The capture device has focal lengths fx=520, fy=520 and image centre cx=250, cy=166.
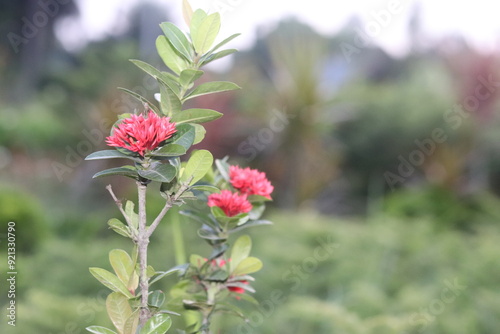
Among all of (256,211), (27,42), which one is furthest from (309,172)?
(27,42)

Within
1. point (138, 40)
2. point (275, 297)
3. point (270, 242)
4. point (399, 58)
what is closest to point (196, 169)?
point (275, 297)

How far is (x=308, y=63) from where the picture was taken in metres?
5.91

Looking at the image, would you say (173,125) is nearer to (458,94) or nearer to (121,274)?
(121,274)

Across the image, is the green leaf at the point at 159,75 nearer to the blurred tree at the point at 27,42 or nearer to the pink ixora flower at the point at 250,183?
the pink ixora flower at the point at 250,183

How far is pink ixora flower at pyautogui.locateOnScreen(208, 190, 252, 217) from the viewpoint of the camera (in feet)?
2.27

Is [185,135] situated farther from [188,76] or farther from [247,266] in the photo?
[247,266]

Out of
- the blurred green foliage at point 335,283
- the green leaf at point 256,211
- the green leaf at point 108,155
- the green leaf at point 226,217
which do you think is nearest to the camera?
the green leaf at point 108,155

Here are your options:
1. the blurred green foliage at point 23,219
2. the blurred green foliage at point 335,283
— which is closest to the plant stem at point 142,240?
the blurred green foliage at point 335,283

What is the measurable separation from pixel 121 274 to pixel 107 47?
40.8ft

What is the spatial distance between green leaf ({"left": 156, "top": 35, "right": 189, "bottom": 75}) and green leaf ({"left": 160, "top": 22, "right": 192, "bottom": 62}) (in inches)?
1.1

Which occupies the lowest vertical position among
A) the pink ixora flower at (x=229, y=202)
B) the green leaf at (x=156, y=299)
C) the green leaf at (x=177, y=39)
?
the green leaf at (x=156, y=299)

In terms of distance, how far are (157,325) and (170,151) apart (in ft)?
0.62

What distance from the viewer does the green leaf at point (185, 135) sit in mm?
584

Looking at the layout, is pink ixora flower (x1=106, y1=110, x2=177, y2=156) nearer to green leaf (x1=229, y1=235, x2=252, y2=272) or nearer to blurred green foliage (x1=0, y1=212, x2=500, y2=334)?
green leaf (x1=229, y1=235, x2=252, y2=272)
